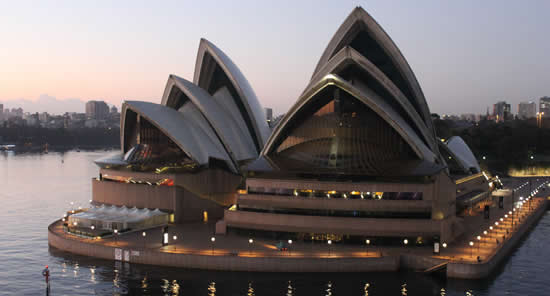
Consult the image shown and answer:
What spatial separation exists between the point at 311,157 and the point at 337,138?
2.76 m

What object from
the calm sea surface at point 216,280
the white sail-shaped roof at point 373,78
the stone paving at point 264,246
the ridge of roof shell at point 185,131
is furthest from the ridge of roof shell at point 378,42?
the calm sea surface at point 216,280

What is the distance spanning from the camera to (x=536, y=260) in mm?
36344

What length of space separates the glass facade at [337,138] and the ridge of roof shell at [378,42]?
11.9ft

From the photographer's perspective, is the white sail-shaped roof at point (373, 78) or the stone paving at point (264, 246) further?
the white sail-shaped roof at point (373, 78)

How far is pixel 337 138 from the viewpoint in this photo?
4372cm

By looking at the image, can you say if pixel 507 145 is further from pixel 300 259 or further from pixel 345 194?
pixel 300 259

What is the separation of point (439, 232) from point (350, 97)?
13.5 metres

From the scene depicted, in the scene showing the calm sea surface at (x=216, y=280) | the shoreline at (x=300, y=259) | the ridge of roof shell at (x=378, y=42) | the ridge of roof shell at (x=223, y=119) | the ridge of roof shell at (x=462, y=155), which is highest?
the ridge of roof shell at (x=378, y=42)

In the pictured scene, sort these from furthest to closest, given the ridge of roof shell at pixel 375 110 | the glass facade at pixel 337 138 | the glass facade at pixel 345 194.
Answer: the glass facade at pixel 337 138 → the ridge of roof shell at pixel 375 110 → the glass facade at pixel 345 194

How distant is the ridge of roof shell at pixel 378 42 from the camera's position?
139 ft

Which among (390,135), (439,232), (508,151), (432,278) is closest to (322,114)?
(390,135)

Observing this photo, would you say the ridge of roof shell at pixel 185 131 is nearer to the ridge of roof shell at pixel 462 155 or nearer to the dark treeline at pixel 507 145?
the ridge of roof shell at pixel 462 155

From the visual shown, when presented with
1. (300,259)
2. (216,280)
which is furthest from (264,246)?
(216,280)

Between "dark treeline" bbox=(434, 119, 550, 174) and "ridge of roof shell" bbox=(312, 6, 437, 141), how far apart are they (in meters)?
63.2
